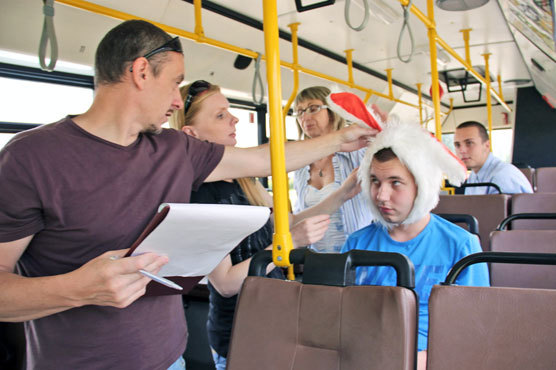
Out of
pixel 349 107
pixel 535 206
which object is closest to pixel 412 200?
pixel 349 107

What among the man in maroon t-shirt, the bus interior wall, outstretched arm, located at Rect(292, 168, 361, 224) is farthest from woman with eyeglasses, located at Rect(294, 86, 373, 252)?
the bus interior wall

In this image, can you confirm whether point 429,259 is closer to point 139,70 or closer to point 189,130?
point 189,130

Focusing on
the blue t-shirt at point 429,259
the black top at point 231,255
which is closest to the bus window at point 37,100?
the black top at point 231,255

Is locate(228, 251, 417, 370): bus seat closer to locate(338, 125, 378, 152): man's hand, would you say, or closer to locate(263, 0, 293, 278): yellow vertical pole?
locate(263, 0, 293, 278): yellow vertical pole

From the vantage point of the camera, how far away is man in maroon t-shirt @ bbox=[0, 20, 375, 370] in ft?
3.25

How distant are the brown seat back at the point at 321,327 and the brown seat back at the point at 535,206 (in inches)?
98.7

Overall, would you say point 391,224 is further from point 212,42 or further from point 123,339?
point 212,42

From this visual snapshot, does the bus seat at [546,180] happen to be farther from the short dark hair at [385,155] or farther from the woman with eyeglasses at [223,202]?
the woman with eyeglasses at [223,202]

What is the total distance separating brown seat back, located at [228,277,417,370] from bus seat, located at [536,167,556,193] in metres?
Answer: 5.87

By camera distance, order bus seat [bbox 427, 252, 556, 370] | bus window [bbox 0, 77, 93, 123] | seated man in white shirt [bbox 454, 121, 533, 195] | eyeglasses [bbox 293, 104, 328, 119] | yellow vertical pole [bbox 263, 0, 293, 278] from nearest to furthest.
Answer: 1. bus seat [bbox 427, 252, 556, 370]
2. yellow vertical pole [bbox 263, 0, 293, 278]
3. eyeglasses [bbox 293, 104, 328, 119]
4. bus window [bbox 0, 77, 93, 123]
5. seated man in white shirt [bbox 454, 121, 533, 195]

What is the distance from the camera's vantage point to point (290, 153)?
5.43 ft

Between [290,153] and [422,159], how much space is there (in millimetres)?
549

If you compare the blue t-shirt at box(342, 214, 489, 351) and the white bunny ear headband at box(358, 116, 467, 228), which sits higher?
the white bunny ear headband at box(358, 116, 467, 228)

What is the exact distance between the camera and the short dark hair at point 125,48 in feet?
3.89
